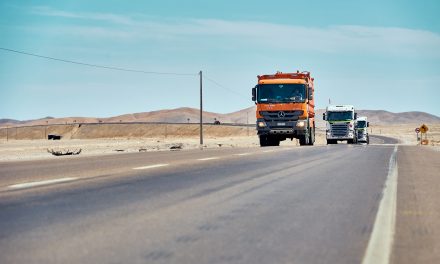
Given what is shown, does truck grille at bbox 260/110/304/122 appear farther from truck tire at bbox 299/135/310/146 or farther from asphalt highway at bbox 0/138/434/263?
asphalt highway at bbox 0/138/434/263

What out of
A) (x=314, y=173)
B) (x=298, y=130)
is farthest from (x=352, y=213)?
(x=298, y=130)

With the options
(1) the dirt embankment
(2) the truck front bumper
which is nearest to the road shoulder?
(2) the truck front bumper

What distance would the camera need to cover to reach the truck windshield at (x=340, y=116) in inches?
2035

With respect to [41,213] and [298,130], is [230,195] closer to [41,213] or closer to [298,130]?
[41,213]

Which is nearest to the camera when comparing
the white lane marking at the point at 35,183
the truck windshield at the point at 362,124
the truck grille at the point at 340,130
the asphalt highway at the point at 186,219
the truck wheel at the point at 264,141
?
the asphalt highway at the point at 186,219

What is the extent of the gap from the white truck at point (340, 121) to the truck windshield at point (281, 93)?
50.7 ft

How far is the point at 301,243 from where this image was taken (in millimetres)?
5691

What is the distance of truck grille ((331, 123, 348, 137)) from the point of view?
51844 millimetres

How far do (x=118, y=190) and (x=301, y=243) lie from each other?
16.0 ft

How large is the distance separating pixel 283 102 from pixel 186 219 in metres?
29.5

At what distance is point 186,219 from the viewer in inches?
275

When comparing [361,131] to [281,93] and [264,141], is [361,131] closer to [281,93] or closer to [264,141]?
[264,141]

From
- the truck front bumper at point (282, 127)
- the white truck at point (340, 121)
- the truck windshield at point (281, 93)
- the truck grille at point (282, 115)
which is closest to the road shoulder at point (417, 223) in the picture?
the truck windshield at point (281, 93)

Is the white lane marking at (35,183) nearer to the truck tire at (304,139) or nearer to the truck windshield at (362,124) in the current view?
the truck tire at (304,139)
